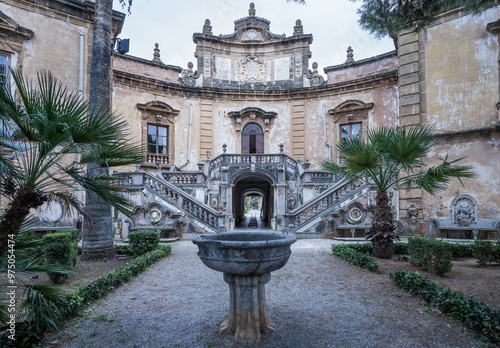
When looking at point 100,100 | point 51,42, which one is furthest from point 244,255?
point 51,42

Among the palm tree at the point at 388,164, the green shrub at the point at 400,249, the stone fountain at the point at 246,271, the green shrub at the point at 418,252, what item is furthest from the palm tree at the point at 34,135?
the green shrub at the point at 400,249

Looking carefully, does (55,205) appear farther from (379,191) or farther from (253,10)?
(253,10)

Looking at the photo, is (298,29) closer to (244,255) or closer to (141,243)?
(141,243)

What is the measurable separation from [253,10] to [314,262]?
67.9 feet

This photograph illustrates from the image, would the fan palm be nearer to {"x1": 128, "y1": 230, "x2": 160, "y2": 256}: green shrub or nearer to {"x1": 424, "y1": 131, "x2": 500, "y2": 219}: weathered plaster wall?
{"x1": 128, "y1": 230, "x2": 160, "y2": 256}: green shrub

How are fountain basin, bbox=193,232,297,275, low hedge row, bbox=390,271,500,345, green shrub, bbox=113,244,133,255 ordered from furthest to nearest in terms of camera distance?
green shrub, bbox=113,244,133,255 < low hedge row, bbox=390,271,500,345 < fountain basin, bbox=193,232,297,275

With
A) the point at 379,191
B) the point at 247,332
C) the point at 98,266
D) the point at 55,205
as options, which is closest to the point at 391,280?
the point at 379,191

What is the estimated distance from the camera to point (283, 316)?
4.50 meters

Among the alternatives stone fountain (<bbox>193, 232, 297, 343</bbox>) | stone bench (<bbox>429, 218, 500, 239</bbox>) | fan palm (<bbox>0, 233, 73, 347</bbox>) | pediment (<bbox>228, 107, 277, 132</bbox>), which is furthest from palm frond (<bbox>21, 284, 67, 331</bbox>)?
pediment (<bbox>228, 107, 277, 132</bbox>)

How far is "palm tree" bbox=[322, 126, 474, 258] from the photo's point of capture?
774 cm

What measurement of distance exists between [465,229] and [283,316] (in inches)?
433

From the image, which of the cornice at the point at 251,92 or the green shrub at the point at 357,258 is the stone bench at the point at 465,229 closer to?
the green shrub at the point at 357,258

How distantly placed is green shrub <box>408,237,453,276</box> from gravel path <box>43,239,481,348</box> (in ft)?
3.92

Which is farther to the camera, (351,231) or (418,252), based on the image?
(351,231)
